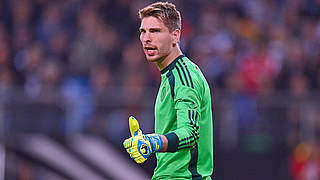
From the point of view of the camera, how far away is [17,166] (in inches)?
389

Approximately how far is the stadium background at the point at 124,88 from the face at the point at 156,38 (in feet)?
18.4

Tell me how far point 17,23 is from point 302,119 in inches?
228

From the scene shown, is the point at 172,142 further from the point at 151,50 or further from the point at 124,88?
the point at 124,88

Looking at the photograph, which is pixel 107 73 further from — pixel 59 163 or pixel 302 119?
pixel 302 119

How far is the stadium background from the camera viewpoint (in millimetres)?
9984

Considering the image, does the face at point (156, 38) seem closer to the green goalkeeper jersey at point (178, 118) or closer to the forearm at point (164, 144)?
the green goalkeeper jersey at point (178, 118)

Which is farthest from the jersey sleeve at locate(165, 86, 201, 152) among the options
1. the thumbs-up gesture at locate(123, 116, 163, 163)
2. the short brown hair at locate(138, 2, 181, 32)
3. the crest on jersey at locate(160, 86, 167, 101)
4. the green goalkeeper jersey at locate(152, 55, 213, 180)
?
the short brown hair at locate(138, 2, 181, 32)

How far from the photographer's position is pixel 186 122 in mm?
4059

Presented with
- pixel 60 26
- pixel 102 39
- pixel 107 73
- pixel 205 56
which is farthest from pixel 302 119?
pixel 60 26

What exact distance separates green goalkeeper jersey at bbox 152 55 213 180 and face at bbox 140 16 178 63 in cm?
11

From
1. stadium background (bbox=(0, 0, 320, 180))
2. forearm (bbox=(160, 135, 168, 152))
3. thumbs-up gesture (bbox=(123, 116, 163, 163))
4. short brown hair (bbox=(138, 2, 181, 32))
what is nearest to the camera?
thumbs-up gesture (bbox=(123, 116, 163, 163))

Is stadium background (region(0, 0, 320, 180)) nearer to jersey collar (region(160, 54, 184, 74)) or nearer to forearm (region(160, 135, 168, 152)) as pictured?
jersey collar (region(160, 54, 184, 74))

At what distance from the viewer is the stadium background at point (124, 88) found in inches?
393

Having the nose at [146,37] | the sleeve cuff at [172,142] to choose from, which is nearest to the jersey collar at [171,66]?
the nose at [146,37]
